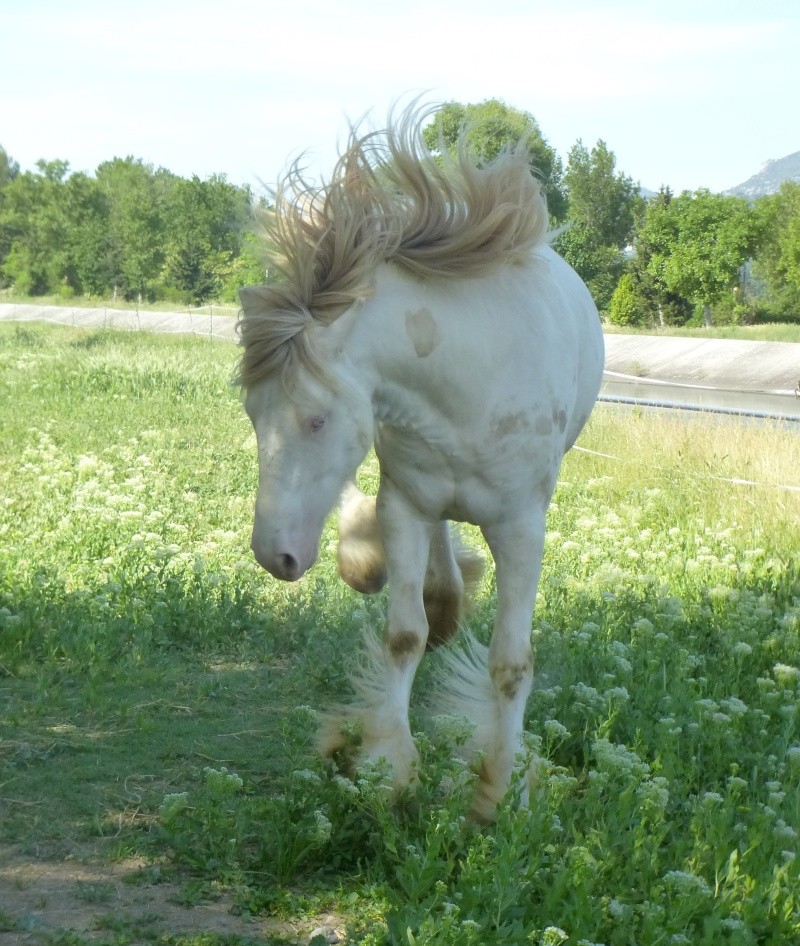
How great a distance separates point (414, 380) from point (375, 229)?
0.52 metres

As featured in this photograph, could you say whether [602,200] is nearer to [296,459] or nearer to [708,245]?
[708,245]

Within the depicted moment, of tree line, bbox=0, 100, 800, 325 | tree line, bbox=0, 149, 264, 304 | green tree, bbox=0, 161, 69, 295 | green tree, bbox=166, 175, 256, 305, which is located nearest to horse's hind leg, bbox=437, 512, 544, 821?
tree line, bbox=0, 100, 800, 325

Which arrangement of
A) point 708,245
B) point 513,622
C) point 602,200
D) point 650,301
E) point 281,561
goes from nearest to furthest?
point 281,561
point 513,622
point 708,245
point 650,301
point 602,200

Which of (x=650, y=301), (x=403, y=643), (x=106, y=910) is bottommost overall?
(x=106, y=910)

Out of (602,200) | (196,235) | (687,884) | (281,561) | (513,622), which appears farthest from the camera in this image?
(602,200)

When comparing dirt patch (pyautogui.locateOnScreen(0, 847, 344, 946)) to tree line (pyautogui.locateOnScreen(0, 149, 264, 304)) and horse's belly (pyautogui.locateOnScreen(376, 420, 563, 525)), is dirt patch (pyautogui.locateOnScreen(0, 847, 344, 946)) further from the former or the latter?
tree line (pyautogui.locateOnScreen(0, 149, 264, 304))

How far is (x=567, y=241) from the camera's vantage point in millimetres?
69938

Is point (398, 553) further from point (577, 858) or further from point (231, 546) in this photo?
point (231, 546)

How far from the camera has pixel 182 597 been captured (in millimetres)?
6508

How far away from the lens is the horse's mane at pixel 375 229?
12.3ft

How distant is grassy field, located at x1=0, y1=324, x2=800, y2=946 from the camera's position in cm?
322

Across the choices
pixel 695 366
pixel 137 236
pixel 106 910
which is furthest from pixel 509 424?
pixel 137 236

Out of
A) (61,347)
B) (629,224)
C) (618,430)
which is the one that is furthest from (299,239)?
(629,224)

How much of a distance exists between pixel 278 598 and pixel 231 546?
→ 3.64ft
